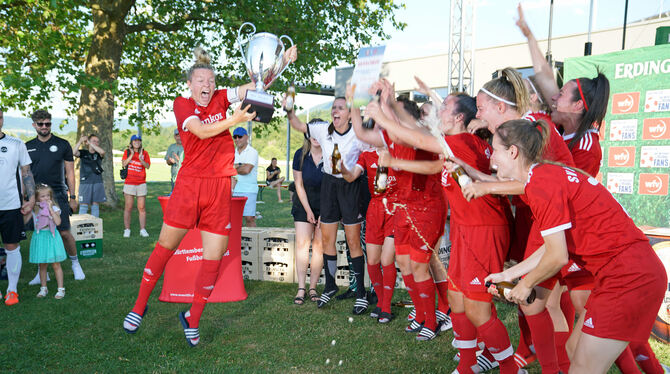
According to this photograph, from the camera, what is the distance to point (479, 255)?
3092mm

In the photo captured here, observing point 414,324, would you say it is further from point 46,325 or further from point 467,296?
point 46,325

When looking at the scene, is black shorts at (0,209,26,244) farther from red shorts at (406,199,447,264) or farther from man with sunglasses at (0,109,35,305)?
red shorts at (406,199,447,264)

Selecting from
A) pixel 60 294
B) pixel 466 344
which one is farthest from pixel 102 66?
pixel 466 344

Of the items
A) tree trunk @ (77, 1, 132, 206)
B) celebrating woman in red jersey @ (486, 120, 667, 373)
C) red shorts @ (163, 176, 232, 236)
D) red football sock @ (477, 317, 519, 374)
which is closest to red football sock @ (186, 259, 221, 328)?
red shorts @ (163, 176, 232, 236)

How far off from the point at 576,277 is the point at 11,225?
562 centimetres

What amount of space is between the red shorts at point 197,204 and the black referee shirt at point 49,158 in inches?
127

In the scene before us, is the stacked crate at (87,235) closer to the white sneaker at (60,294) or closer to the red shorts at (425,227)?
the white sneaker at (60,294)

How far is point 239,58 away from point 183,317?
11746 mm

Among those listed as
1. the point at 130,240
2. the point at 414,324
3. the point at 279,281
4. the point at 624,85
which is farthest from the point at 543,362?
the point at 130,240

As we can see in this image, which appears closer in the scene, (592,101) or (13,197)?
(592,101)

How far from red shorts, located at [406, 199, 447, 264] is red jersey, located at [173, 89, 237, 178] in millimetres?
1641

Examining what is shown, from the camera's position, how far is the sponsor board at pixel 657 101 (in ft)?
21.8

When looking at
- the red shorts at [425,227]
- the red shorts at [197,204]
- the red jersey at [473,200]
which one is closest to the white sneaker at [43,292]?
the red shorts at [197,204]

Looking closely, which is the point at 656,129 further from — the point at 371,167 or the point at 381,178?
the point at 381,178
